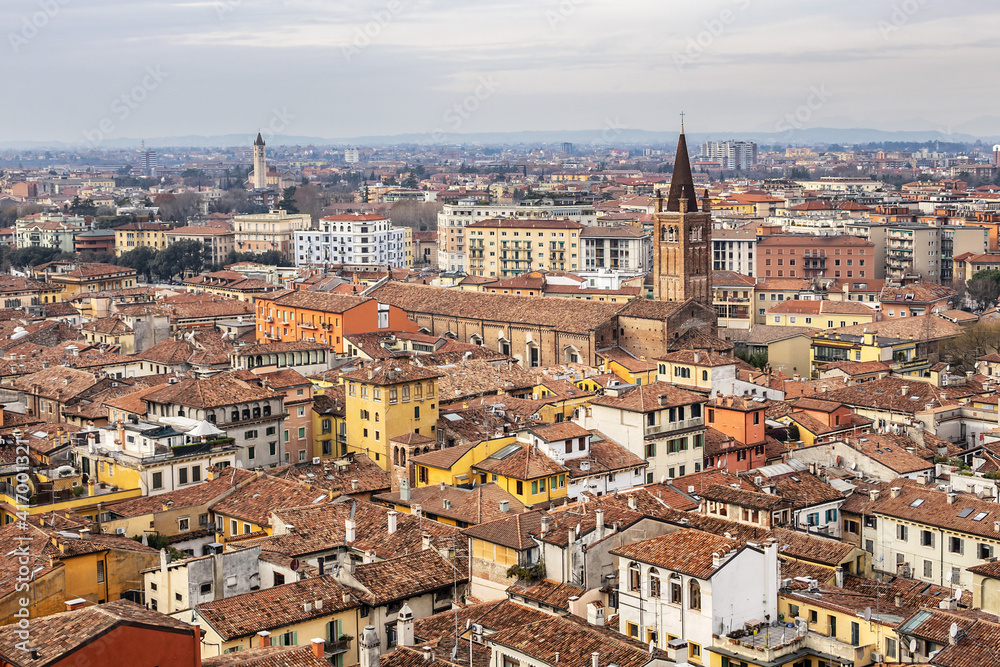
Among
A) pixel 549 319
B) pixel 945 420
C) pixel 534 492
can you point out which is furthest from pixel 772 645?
pixel 549 319

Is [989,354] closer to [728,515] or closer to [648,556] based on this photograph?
[728,515]

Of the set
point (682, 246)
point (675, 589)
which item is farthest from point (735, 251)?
point (675, 589)

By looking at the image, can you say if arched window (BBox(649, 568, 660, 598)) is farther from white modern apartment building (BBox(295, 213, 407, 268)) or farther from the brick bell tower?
white modern apartment building (BBox(295, 213, 407, 268))

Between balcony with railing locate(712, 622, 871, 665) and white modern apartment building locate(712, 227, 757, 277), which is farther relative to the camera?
white modern apartment building locate(712, 227, 757, 277)

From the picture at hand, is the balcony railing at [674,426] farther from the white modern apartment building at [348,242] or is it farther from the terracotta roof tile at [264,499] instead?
the white modern apartment building at [348,242]

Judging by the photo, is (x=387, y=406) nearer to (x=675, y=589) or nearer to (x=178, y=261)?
(x=675, y=589)

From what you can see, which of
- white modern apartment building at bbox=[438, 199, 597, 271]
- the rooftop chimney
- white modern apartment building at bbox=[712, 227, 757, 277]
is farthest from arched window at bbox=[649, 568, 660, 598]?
white modern apartment building at bbox=[438, 199, 597, 271]

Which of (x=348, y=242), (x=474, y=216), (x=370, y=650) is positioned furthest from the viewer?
(x=474, y=216)
